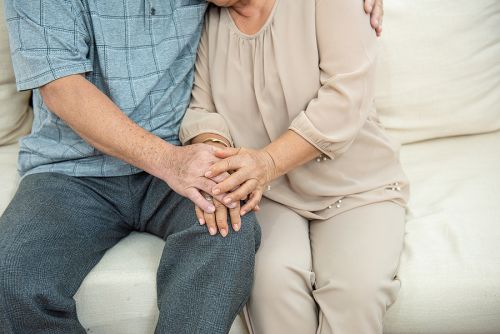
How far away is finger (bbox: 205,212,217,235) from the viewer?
1311mm

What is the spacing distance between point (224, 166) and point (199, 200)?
96 millimetres

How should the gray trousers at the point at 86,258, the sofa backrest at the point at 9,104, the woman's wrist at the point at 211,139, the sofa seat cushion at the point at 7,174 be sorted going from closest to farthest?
the gray trousers at the point at 86,258 < the woman's wrist at the point at 211,139 < the sofa seat cushion at the point at 7,174 < the sofa backrest at the point at 9,104

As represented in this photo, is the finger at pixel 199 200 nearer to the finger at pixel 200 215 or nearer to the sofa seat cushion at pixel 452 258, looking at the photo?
the finger at pixel 200 215

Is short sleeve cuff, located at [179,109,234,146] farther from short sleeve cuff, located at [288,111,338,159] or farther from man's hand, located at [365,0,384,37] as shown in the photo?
man's hand, located at [365,0,384,37]

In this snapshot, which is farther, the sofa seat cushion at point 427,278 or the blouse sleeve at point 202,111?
the blouse sleeve at point 202,111

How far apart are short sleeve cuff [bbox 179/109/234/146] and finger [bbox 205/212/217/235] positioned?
0.87ft

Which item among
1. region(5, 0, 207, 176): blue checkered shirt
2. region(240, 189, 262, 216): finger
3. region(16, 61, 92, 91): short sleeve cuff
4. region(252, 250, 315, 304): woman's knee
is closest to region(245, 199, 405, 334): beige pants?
region(252, 250, 315, 304): woman's knee

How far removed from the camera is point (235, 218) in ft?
4.36

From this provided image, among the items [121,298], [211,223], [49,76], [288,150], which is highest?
[49,76]

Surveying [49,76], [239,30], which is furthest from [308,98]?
[49,76]

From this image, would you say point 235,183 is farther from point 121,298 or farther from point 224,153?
point 121,298

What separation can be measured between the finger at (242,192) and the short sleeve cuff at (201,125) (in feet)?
0.68

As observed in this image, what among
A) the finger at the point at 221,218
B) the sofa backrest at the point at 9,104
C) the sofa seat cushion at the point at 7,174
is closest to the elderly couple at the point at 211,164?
the finger at the point at 221,218

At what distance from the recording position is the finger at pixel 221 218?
131cm
